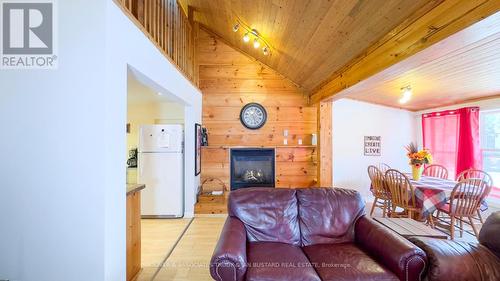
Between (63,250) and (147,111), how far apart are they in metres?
3.83

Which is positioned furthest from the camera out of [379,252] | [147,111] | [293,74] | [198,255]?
[147,111]

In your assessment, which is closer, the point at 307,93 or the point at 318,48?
the point at 318,48

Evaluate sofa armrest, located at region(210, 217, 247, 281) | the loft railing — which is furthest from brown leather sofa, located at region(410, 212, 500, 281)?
the loft railing

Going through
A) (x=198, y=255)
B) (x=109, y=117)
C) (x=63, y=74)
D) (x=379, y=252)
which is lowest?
(x=198, y=255)

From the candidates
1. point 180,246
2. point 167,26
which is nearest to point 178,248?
point 180,246

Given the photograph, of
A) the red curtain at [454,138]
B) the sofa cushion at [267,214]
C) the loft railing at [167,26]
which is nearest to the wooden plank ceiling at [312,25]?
the loft railing at [167,26]

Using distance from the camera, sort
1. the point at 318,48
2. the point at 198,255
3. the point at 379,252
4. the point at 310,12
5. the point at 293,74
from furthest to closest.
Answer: the point at 293,74 < the point at 318,48 < the point at 198,255 < the point at 310,12 < the point at 379,252

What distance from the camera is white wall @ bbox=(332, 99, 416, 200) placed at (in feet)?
17.4

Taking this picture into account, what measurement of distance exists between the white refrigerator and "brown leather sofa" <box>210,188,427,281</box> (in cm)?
213

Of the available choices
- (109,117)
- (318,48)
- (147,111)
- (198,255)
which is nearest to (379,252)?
(198,255)

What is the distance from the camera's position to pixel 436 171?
4652 mm

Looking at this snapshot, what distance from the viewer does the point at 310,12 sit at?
8.03ft

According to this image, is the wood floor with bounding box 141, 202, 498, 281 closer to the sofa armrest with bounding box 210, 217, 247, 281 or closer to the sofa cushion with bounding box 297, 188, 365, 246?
the sofa armrest with bounding box 210, 217, 247, 281

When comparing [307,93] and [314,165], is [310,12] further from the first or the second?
[314,165]
